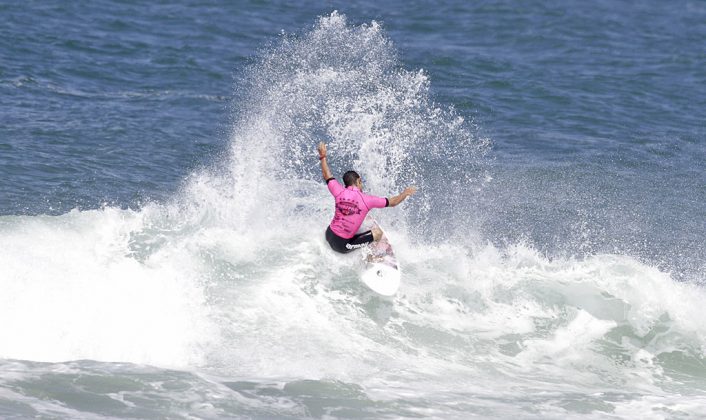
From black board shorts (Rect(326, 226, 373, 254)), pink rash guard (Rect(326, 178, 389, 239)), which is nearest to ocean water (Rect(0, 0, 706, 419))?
black board shorts (Rect(326, 226, 373, 254))

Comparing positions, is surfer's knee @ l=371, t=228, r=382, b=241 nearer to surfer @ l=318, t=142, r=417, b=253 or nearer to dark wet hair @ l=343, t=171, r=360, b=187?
surfer @ l=318, t=142, r=417, b=253

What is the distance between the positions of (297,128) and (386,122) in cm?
198

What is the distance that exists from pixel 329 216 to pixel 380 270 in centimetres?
258

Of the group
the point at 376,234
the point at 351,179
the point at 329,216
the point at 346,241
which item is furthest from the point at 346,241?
the point at 329,216

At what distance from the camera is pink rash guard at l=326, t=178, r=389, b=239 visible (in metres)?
14.2

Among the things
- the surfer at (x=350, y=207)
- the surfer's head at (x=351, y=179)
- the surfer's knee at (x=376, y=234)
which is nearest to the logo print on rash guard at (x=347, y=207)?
the surfer at (x=350, y=207)

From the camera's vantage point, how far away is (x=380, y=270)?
14688mm

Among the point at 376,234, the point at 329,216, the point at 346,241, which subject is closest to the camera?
the point at 346,241

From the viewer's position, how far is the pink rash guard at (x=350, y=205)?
46.6ft

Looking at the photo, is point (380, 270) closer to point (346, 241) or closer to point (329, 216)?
point (346, 241)

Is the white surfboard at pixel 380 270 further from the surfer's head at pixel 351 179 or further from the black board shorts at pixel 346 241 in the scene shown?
the surfer's head at pixel 351 179

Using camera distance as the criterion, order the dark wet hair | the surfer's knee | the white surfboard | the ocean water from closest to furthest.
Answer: the ocean water < the dark wet hair < the white surfboard < the surfer's knee

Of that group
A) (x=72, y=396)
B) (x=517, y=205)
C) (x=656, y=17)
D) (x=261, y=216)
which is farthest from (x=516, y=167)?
(x=656, y=17)

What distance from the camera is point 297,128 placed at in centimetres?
2139
